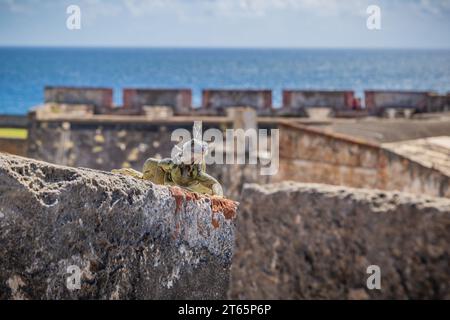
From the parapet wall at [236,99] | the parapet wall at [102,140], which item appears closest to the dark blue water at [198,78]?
the parapet wall at [236,99]

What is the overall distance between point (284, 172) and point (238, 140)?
1.87 meters

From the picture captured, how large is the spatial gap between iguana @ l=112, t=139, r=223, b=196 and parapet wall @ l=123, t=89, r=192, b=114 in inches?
679

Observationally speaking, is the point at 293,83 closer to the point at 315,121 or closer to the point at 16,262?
the point at 315,121

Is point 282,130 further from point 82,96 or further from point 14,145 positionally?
point 82,96

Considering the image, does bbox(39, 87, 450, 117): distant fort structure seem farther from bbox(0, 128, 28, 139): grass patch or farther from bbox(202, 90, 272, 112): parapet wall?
bbox(0, 128, 28, 139): grass patch

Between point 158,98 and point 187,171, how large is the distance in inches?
702

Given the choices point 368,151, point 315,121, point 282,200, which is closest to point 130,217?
point 282,200

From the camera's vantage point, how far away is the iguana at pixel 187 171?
12.8ft

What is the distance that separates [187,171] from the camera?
3967 mm

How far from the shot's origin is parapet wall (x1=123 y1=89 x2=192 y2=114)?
21375mm

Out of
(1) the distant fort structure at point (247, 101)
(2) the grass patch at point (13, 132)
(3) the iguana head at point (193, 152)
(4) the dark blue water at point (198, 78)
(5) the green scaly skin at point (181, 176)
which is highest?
(4) the dark blue water at point (198, 78)

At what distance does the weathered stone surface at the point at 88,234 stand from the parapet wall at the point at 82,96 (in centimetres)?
1865

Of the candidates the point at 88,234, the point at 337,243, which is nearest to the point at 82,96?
the point at 88,234

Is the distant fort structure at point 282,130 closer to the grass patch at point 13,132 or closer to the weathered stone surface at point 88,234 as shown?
the grass patch at point 13,132
